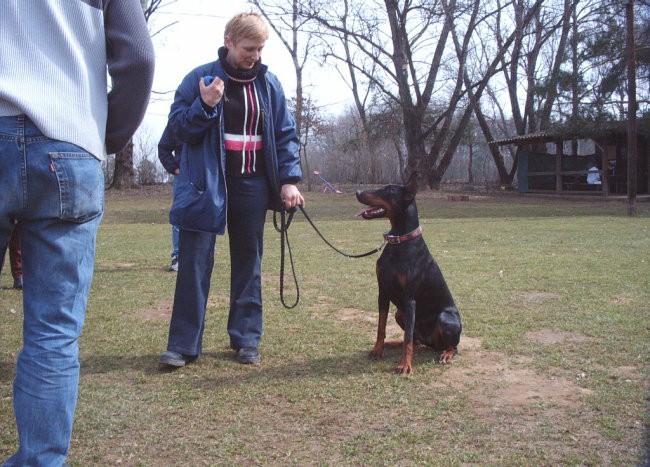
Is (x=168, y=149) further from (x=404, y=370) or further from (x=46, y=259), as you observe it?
(x=46, y=259)

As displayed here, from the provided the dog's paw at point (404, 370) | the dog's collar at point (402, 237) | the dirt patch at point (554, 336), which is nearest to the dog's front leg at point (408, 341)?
the dog's paw at point (404, 370)

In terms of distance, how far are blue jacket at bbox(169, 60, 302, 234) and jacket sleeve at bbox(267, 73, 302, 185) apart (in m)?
0.03

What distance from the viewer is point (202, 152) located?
3.68 m

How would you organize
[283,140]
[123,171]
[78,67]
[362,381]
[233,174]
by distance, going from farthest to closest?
1. [123,171]
2. [283,140]
3. [233,174]
4. [362,381]
5. [78,67]

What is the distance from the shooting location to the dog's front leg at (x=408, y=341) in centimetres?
368

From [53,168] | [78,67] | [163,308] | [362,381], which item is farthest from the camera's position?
[163,308]

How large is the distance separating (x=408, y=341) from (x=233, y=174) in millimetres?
1410

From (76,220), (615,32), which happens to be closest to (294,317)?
(76,220)

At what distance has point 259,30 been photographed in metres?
3.54

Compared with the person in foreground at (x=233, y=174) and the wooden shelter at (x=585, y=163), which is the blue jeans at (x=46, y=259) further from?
the wooden shelter at (x=585, y=163)

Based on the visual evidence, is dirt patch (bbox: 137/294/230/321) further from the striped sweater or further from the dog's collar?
the striped sweater

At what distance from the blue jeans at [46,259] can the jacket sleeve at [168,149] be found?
70.9 inches

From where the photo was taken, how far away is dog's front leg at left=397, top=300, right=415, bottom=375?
12.1ft

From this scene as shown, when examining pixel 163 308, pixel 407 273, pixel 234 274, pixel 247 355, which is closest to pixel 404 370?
pixel 407 273
